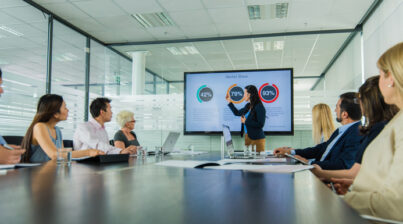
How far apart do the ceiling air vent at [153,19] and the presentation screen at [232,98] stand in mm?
978

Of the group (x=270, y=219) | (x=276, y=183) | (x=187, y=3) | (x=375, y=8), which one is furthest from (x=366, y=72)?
(x=270, y=219)

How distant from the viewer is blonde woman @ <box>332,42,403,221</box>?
31.9 inches

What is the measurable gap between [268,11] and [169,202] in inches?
185

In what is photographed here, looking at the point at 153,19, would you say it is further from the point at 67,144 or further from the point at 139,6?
the point at 67,144

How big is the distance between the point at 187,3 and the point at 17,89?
2.73 meters

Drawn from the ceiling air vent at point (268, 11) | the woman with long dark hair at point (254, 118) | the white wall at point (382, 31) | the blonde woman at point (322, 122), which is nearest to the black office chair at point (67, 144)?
the woman with long dark hair at point (254, 118)

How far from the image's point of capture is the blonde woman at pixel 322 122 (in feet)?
10.7

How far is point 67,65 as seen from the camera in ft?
19.4

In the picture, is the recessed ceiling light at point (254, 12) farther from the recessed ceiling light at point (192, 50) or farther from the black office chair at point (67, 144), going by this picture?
the black office chair at point (67, 144)

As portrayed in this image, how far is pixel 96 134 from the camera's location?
3.04 metres

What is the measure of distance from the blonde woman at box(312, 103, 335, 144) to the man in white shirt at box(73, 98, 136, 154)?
198 cm

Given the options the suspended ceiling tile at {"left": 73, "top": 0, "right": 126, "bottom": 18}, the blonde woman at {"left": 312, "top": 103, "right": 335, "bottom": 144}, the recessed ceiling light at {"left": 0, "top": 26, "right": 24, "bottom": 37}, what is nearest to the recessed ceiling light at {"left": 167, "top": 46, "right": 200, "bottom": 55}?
the suspended ceiling tile at {"left": 73, "top": 0, "right": 126, "bottom": 18}

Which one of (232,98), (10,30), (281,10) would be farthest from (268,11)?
(10,30)

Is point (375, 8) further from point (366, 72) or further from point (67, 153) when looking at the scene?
point (67, 153)
